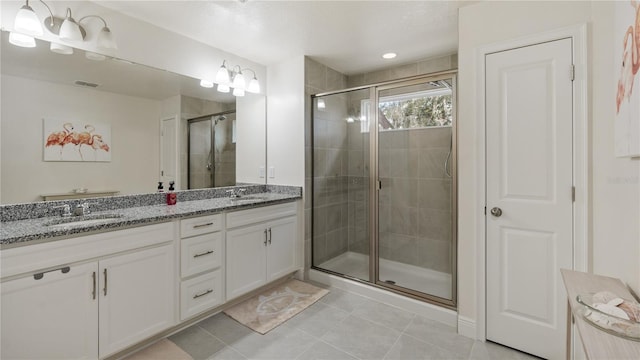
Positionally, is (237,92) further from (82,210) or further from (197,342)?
(197,342)

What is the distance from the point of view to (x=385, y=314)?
93.2 inches

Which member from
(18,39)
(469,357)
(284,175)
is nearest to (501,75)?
(469,357)

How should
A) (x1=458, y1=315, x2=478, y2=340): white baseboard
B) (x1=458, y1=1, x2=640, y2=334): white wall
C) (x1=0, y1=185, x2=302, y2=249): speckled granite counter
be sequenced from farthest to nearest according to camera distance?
(x1=458, y1=315, x2=478, y2=340): white baseboard, (x1=0, y1=185, x2=302, y2=249): speckled granite counter, (x1=458, y1=1, x2=640, y2=334): white wall

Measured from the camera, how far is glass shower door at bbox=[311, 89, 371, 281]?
3.04 m

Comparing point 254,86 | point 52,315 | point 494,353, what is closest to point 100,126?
point 52,315

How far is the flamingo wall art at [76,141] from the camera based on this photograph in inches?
75.9

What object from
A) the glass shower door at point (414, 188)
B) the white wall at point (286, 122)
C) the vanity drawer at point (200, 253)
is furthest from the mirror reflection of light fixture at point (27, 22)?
the glass shower door at point (414, 188)

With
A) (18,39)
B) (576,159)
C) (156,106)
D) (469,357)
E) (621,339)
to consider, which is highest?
(18,39)

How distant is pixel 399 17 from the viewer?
222 cm

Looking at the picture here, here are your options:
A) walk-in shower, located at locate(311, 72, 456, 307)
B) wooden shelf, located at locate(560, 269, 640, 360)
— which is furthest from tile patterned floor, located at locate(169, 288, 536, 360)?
wooden shelf, located at locate(560, 269, 640, 360)

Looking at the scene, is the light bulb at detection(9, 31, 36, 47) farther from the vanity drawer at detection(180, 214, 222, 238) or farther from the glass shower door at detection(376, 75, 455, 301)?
Answer: the glass shower door at detection(376, 75, 455, 301)

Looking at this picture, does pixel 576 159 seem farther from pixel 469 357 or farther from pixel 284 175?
pixel 284 175

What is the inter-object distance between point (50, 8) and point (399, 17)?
239 cm

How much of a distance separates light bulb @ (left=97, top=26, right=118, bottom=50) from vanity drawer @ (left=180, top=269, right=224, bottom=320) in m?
1.75
